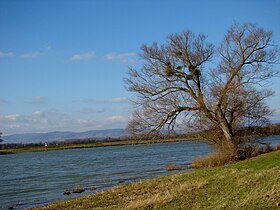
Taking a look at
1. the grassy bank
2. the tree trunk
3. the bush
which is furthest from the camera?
the tree trunk

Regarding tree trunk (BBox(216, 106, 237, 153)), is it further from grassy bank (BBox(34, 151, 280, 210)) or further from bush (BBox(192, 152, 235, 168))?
grassy bank (BBox(34, 151, 280, 210))

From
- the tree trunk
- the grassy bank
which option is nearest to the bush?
the tree trunk

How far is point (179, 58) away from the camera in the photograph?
2631 centimetres

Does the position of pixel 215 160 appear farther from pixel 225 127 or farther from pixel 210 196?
pixel 210 196

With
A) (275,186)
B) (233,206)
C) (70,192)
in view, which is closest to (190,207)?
(233,206)

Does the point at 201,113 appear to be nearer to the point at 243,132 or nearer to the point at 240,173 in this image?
the point at 243,132

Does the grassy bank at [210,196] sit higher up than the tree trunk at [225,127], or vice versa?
the tree trunk at [225,127]

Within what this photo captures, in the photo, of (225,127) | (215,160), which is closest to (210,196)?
(215,160)

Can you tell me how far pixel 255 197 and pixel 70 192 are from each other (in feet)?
42.6

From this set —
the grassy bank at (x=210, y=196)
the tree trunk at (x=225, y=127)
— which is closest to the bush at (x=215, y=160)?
the tree trunk at (x=225, y=127)

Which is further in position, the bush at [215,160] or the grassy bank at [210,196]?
the bush at [215,160]

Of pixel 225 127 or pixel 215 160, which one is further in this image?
pixel 225 127

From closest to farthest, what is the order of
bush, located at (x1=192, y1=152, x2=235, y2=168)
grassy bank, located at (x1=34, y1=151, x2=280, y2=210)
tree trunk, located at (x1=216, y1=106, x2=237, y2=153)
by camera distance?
1. grassy bank, located at (x1=34, y1=151, x2=280, y2=210)
2. bush, located at (x1=192, y1=152, x2=235, y2=168)
3. tree trunk, located at (x1=216, y1=106, x2=237, y2=153)

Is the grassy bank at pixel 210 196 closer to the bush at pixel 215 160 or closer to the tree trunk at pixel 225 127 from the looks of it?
the bush at pixel 215 160
